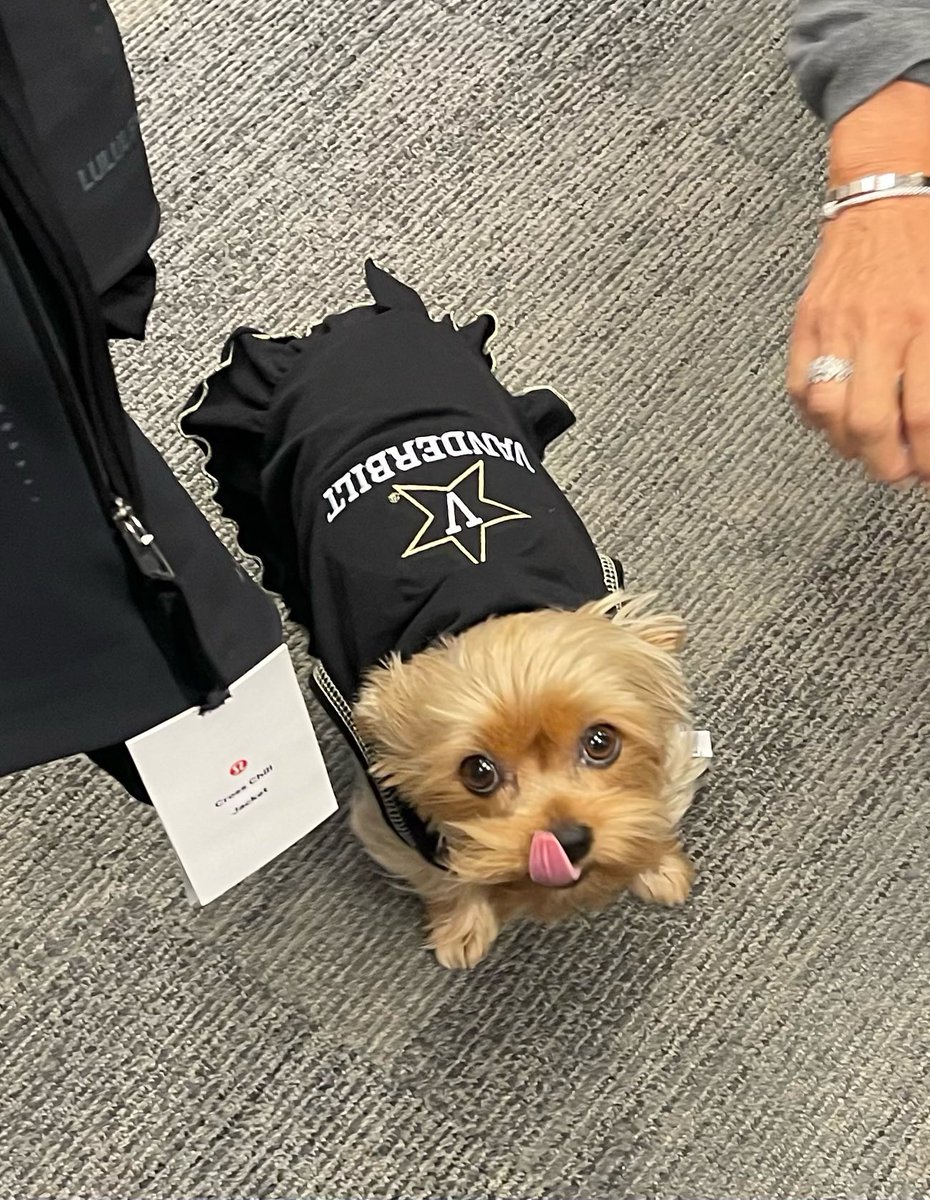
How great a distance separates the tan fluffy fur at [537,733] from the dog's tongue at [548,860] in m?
0.01

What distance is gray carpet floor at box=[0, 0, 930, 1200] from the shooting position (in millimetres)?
1201

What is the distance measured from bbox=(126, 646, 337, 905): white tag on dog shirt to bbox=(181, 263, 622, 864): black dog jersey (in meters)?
0.23

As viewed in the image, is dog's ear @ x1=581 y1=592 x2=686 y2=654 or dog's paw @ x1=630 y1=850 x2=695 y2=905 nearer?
dog's ear @ x1=581 y1=592 x2=686 y2=654

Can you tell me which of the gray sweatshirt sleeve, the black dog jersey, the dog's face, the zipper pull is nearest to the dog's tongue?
the dog's face

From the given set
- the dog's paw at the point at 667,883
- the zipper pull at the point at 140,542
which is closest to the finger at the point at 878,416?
the zipper pull at the point at 140,542

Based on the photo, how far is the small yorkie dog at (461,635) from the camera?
98cm

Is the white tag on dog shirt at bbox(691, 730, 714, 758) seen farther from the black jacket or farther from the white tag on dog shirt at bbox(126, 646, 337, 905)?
the black jacket

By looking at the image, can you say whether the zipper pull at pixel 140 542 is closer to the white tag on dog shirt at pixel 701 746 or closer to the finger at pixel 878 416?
the finger at pixel 878 416

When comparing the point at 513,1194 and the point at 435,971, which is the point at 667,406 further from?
the point at 513,1194

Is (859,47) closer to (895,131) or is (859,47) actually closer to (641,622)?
(895,131)

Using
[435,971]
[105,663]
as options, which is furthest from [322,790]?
[435,971]

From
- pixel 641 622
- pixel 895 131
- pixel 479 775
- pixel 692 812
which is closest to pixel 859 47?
pixel 895 131

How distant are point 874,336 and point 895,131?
0.58 ft

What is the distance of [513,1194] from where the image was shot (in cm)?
118
